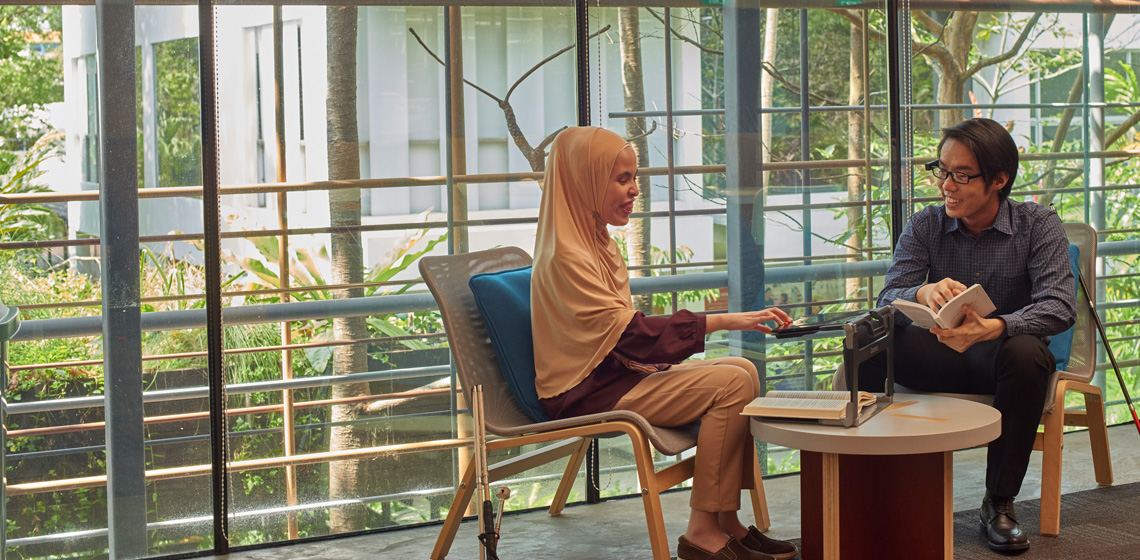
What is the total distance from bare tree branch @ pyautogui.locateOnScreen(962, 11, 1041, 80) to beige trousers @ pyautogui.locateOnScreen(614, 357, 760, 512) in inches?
84.7

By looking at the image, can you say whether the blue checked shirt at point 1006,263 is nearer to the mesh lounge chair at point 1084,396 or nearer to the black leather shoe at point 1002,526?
the mesh lounge chair at point 1084,396

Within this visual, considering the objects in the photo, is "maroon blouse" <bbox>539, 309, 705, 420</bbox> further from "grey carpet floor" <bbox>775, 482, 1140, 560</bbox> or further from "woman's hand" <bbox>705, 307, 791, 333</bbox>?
"grey carpet floor" <bbox>775, 482, 1140, 560</bbox>

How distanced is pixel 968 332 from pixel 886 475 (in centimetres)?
50

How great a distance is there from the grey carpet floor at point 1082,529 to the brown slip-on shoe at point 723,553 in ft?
1.88

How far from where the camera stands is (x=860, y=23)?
12.6 ft

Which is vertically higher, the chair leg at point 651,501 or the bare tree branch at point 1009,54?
the bare tree branch at point 1009,54

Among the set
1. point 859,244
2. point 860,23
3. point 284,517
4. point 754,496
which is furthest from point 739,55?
point 284,517

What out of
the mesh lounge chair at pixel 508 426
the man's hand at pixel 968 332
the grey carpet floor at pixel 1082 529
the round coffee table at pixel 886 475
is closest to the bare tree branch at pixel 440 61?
the mesh lounge chair at pixel 508 426

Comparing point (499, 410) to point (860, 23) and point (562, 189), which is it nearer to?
point (562, 189)

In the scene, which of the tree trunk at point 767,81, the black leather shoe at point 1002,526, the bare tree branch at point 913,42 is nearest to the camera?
the black leather shoe at point 1002,526

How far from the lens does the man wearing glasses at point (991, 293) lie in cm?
274

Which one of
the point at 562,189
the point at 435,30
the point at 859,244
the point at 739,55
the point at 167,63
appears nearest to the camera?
the point at 562,189

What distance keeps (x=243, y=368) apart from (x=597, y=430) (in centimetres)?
121

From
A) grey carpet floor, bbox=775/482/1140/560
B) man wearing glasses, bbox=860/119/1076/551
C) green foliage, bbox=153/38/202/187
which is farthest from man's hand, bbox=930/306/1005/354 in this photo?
green foliage, bbox=153/38/202/187
